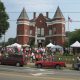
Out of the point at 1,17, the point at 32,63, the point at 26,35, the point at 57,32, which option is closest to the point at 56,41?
the point at 57,32

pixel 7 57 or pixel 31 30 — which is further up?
pixel 31 30

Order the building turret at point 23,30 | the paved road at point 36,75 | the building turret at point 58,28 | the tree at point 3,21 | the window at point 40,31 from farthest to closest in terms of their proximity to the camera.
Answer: the window at point 40,31, the building turret at point 23,30, the building turret at point 58,28, the tree at point 3,21, the paved road at point 36,75

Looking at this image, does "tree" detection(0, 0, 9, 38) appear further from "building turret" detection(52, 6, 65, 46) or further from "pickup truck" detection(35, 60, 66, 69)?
"pickup truck" detection(35, 60, 66, 69)

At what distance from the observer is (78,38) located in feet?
333

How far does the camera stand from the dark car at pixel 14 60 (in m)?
51.0

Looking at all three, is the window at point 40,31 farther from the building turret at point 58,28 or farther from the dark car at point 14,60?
the dark car at point 14,60

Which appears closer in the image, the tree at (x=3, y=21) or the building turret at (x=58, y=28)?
the tree at (x=3, y=21)

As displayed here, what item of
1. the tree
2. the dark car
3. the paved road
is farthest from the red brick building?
the paved road

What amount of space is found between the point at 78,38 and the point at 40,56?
49.0m

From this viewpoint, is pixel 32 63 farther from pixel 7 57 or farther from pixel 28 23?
pixel 28 23

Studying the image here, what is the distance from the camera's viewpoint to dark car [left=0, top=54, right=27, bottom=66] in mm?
50997

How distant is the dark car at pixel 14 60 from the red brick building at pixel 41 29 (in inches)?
2325

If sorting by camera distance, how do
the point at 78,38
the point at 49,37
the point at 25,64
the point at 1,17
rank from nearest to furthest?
1. the point at 25,64
2. the point at 1,17
3. the point at 78,38
4. the point at 49,37

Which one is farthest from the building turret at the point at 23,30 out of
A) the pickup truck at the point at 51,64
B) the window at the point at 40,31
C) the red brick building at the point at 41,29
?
the pickup truck at the point at 51,64
